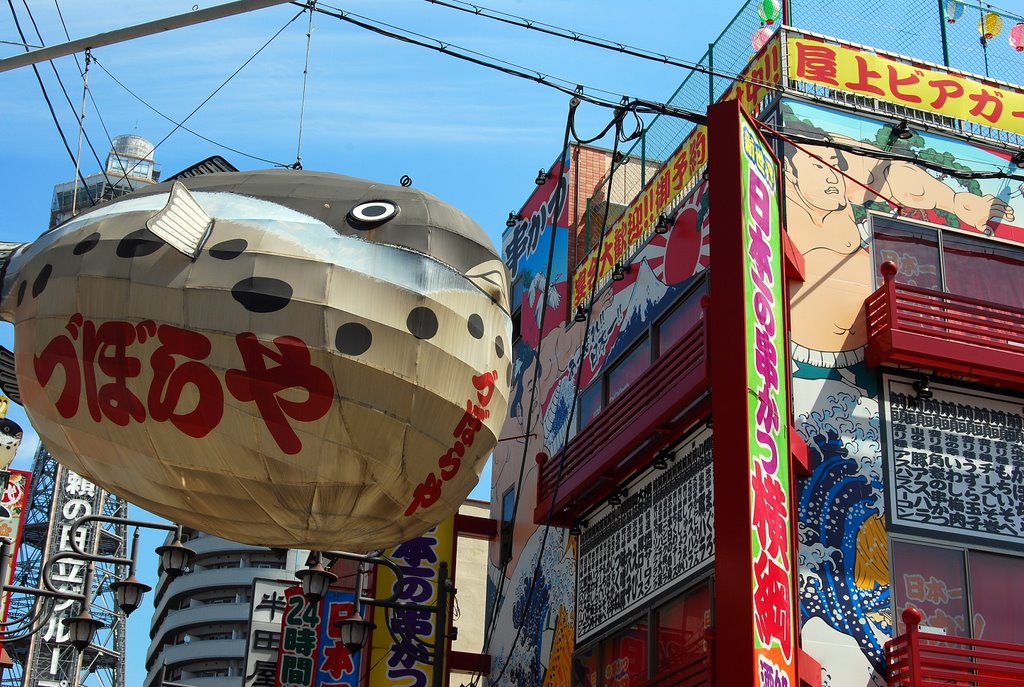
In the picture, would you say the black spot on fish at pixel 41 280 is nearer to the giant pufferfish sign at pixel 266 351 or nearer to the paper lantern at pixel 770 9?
the giant pufferfish sign at pixel 266 351

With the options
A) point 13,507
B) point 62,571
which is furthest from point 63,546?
point 13,507

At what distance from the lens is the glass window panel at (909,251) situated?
18.7 metres

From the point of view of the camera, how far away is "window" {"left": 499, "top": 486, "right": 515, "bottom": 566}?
1008 inches

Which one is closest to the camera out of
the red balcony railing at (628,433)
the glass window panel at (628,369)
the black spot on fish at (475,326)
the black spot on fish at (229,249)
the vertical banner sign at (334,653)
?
the black spot on fish at (229,249)

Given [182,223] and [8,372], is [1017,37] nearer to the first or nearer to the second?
[182,223]

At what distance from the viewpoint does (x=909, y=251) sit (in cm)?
1889

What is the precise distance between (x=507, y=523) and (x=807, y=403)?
9818mm

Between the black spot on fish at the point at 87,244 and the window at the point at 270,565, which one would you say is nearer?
the black spot on fish at the point at 87,244

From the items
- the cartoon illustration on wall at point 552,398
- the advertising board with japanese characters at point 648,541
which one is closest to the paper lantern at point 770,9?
the cartoon illustration on wall at point 552,398

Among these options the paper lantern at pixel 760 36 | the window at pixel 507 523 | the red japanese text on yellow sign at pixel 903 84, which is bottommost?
the window at pixel 507 523

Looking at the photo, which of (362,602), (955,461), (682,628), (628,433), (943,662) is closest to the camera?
(943,662)

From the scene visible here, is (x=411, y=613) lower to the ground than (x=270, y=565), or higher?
lower

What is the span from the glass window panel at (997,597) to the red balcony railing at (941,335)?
226 cm

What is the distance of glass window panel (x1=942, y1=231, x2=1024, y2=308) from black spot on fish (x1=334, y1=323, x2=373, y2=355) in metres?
9.55
